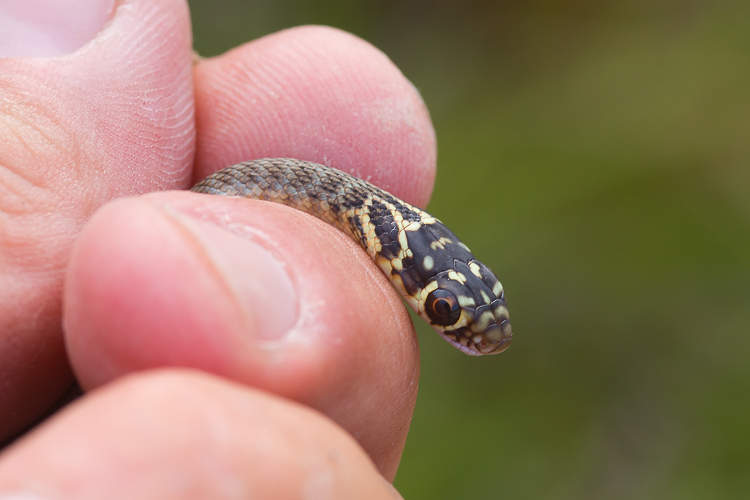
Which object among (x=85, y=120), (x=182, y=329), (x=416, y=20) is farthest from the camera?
(x=416, y=20)

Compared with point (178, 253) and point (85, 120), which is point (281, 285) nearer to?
point (178, 253)

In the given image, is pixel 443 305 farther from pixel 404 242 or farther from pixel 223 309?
pixel 223 309

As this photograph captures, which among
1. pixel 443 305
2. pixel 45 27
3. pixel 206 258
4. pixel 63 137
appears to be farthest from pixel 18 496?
pixel 45 27

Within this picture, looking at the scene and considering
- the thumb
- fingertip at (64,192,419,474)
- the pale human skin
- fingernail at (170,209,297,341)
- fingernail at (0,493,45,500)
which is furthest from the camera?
the thumb

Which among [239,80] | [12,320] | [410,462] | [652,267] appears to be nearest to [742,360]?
[652,267]

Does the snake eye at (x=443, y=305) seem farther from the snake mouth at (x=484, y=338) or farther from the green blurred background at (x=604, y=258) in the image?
the green blurred background at (x=604, y=258)

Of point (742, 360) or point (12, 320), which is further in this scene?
point (742, 360)

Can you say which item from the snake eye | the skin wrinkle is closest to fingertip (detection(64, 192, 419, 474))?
the skin wrinkle

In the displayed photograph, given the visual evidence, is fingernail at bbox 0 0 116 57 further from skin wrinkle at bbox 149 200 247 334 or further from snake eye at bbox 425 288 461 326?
snake eye at bbox 425 288 461 326
